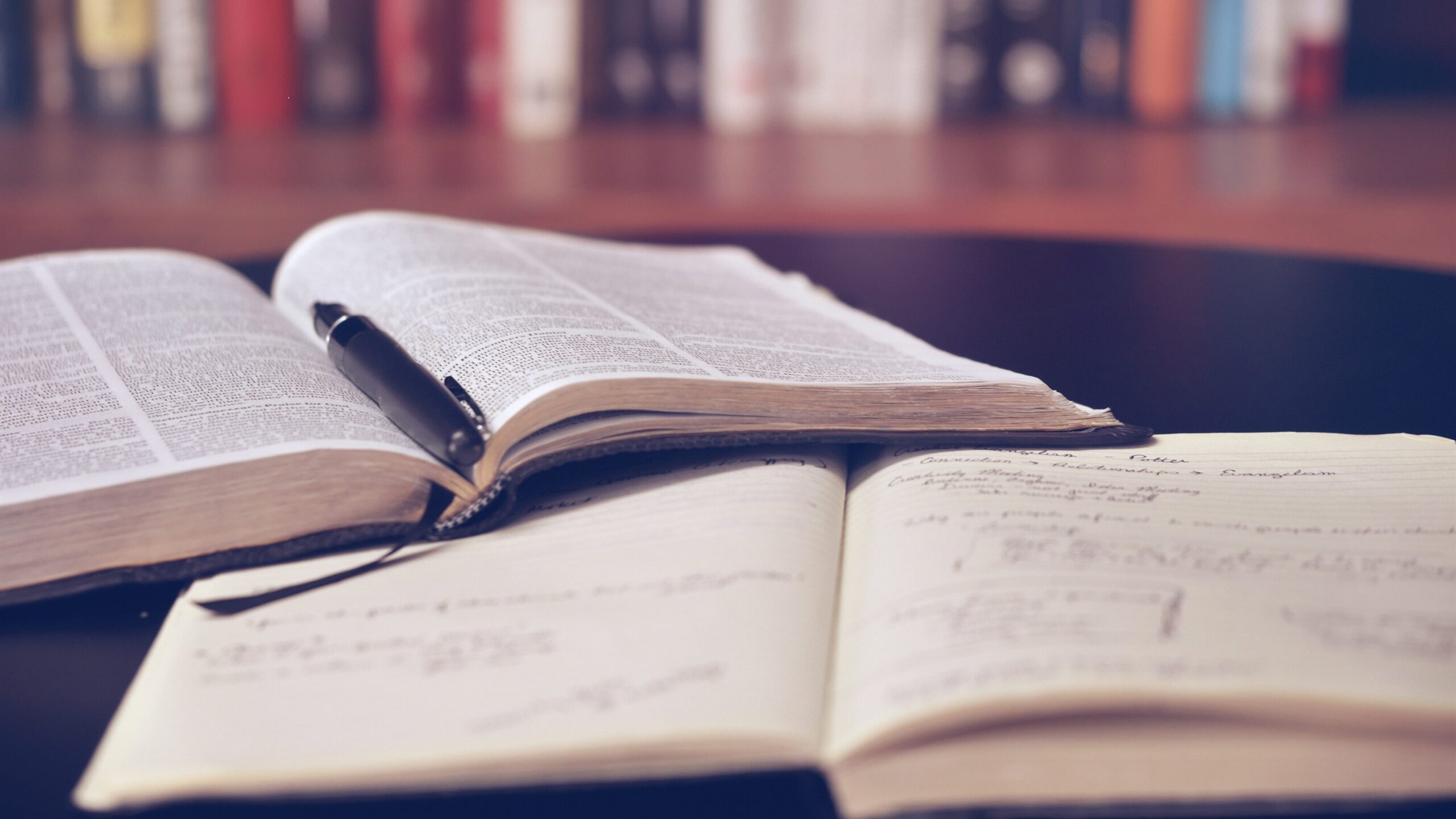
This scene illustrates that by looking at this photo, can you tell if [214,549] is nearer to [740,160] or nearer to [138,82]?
[740,160]

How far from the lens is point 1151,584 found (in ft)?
1.22

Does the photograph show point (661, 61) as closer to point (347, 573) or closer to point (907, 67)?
point (907, 67)

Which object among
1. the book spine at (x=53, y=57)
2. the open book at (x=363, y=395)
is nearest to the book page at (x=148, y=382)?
the open book at (x=363, y=395)

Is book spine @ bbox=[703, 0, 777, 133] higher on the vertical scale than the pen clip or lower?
higher

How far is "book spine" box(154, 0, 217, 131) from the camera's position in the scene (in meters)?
1.42

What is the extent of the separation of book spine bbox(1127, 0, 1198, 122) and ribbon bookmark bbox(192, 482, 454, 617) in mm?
1230

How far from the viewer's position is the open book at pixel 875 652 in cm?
32

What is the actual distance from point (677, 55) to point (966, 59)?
0.33 meters

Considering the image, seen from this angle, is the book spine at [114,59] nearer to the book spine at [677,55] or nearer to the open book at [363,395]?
the book spine at [677,55]

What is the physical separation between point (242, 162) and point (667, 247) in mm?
676

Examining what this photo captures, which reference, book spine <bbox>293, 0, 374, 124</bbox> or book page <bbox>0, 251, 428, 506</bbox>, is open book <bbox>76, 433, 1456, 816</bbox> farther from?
book spine <bbox>293, 0, 374, 124</bbox>

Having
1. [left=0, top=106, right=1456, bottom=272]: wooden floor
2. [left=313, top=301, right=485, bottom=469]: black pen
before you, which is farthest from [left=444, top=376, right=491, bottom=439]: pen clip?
[left=0, top=106, right=1456, bottom=272]: wooden floor

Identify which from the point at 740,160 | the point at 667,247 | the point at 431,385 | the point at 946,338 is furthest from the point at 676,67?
the point at 431,385

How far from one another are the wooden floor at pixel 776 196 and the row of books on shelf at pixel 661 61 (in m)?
0.18
